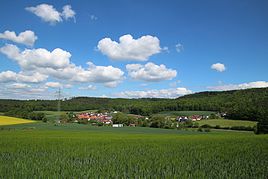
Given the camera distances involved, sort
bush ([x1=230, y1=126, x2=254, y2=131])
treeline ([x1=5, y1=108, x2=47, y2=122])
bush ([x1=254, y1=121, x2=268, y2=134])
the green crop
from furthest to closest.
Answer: treeline ([x1=5, y1=108, x2=47, y2=122]) → bush ([x1=230, y1=126, x2=254, y2=131]) → bush ([x1=254, y1=121, x2=268, y2=134]) → the green crop

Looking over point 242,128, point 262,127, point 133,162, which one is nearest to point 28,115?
point 242,128

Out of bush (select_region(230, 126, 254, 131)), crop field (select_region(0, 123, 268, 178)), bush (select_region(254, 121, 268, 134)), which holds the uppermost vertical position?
crop field (select_region(0, 123, 268, 178))

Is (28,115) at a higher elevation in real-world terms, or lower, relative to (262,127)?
higher

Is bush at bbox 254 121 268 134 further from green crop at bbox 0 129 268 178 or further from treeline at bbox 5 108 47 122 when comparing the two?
treeline at bbox 5 108 47 122

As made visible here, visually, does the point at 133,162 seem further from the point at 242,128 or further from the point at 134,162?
the point at 242,128

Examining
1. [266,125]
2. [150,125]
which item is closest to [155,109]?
[150,125]

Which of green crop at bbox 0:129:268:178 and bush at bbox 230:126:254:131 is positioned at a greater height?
green crop at bbox 0:129:268:178

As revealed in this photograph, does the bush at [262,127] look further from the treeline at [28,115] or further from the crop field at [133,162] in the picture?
the treeline at [28,115]

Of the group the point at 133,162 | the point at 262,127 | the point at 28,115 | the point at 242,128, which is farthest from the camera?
the point at 28,115

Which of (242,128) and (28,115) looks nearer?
(242,128)

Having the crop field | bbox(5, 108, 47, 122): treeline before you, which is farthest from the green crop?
bbox(5, 108, 47, 122): treeline

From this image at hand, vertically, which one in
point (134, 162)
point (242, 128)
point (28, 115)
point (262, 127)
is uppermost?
point (134, 162)

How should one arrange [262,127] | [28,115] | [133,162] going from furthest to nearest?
[28,115] < [262,127] < [133,162]

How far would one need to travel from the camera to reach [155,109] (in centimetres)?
13688
